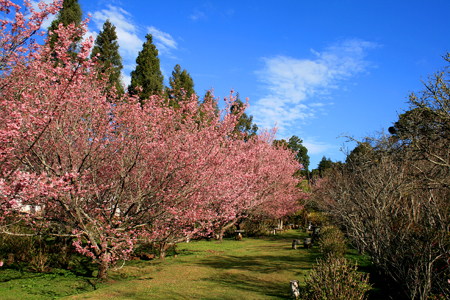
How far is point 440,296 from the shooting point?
5.80 meters

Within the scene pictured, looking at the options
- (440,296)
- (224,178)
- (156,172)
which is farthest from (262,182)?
(440,296)

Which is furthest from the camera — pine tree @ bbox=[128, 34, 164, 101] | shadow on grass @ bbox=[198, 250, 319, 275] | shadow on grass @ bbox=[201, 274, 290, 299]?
pine tree @ bbox=[128, 34, 164, 101]

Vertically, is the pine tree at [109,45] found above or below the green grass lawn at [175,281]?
above

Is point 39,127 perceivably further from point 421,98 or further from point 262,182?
point 262,182

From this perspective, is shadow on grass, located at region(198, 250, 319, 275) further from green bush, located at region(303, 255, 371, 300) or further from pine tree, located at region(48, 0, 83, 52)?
pine tree, located at region(48, 0, 83, 52)

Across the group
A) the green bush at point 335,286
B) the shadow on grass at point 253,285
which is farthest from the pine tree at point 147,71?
the green bush at point 335,286

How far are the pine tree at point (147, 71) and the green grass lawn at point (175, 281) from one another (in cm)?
1933

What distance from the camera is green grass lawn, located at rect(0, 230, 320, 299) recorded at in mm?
7602

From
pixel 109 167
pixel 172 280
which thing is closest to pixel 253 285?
pixel 172 280

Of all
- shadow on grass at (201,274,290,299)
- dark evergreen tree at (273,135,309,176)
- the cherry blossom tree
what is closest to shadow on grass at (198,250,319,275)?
shadow on grass at (201,274,290,299)

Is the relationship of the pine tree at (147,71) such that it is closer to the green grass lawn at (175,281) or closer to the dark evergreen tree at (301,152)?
the green grass lawn at (175,281)

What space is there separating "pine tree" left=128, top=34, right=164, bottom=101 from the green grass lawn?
19.3 metres

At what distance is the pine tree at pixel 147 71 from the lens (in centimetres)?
2766

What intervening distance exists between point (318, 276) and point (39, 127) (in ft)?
23.3
